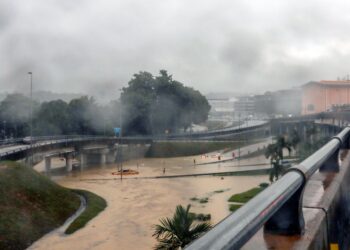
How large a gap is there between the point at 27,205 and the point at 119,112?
69.6 ft

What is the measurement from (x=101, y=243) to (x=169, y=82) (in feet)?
86.1

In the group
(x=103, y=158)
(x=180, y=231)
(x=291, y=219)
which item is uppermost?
(x=291, y=219)

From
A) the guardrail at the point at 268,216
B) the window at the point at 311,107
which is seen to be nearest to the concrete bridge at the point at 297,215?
the guardrail at the point at 268,216

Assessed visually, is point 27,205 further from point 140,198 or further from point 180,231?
point 180,231

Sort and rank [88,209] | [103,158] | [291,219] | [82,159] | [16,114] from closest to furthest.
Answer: [291,219]
[88,209]
[82,159]
[103,158]
[16,114]

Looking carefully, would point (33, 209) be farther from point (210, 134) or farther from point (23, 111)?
point (210, 134)

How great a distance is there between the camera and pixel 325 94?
37188mm

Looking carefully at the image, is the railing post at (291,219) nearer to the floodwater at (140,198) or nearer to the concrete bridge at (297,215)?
the concrete bridge at (297,215)

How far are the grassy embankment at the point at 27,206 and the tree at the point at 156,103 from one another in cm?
1795

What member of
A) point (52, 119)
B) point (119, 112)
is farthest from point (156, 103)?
point (52, 119)

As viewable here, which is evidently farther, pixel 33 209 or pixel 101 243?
pixel 33 209

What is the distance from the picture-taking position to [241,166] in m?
26.1

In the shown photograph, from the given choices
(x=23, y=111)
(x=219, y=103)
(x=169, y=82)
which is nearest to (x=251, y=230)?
(x=23, y=111)

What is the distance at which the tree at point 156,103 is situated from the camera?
111ft
